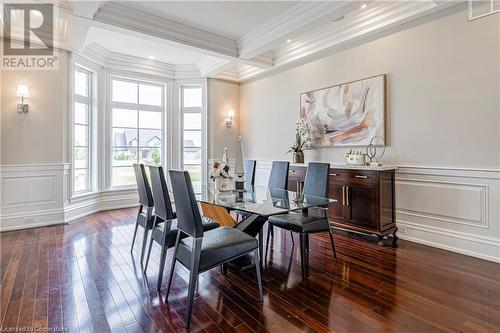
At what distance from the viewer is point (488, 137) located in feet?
9.62

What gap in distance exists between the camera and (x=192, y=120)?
6.44 meters

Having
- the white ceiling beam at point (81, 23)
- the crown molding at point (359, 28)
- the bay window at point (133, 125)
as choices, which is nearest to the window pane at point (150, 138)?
the bay window at point (133, 125)

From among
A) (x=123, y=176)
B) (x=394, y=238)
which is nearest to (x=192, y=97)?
(x=123, y=176)

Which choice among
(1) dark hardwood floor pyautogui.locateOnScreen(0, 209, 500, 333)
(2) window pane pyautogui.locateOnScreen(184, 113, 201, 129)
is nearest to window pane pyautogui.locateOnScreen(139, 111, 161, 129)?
(2) window pane pyautogui.locateOnScreen(184, 113, 201, 129)

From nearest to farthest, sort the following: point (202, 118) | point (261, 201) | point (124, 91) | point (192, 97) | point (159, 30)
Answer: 1. point (261, 201)
2. point (159, 30)
3. point (124, 91)
4. point (202, 118)
5. point (192, 97)

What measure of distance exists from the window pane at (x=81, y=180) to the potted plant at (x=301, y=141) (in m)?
3.93

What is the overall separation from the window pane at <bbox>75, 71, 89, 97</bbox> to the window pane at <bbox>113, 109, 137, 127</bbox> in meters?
0.63

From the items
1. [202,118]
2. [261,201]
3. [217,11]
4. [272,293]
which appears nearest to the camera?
[272,293]

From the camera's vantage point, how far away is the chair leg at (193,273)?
6.03ft

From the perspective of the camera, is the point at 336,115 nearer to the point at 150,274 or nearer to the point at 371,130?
the point at 371,130

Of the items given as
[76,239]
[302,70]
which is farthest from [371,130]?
[76,239]

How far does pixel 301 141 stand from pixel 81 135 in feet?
13.4

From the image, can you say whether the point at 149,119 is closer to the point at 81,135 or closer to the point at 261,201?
the point at 81,135

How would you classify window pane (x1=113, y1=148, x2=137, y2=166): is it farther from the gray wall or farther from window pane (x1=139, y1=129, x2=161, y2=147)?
the gray wall
